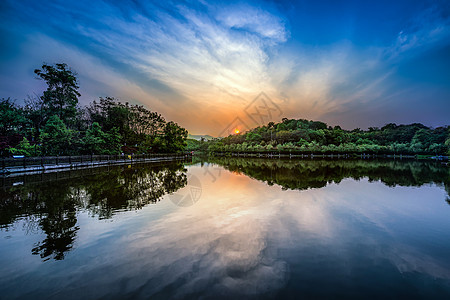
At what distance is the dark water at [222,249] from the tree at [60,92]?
31.1 meters

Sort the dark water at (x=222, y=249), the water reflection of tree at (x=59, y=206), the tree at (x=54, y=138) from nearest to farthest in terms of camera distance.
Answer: the dark water at (x=222, y=249), the water reflection of tree at (x=59, y=206), the tree at (x=54, y=138)

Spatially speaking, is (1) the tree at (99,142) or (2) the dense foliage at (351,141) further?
(2) the dense foliage at (351,141)

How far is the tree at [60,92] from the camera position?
104 feet

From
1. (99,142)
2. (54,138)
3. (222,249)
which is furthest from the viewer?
(99,142)

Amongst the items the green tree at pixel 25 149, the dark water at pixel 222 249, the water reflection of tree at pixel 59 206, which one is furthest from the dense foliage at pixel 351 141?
the green tree at pixel 25 149

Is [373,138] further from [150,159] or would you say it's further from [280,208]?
[280,208]

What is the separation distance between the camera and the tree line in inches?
907

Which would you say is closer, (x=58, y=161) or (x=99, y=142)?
(x=58, y=161)

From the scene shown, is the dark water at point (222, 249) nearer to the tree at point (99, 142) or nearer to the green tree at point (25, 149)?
the green tree at point (25, 149)

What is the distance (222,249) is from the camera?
472 cm

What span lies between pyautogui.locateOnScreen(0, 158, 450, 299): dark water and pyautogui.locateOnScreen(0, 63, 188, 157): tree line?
68.5ft

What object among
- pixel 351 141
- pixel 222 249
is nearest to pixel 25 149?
pixel 222 249

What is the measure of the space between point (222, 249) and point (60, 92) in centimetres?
4132

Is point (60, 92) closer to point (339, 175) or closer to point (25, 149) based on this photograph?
point (25, 149)
